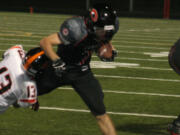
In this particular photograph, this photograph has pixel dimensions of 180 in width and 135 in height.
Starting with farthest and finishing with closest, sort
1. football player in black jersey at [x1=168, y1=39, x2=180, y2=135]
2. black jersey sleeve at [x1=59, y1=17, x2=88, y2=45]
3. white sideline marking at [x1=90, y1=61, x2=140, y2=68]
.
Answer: white sideline marking at [x1=90, y1=61, x2=140, y2=68]
football player in black jersey at [x1=168, y1=39, x2=180, y2=135]
black jersey sleeve at [x1=59, y1=17, x2=88, y2=45]

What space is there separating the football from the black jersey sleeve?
50 centimetres

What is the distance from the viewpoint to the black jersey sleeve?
5.27 metres

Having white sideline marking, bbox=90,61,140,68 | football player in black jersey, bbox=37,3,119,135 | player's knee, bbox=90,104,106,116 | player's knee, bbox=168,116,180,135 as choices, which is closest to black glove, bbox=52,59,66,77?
football player in black jersey, bbox=37,3,119,135

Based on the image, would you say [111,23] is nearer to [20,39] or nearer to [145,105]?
[145,105]

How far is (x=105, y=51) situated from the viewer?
581 cm

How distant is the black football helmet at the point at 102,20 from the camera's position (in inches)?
211

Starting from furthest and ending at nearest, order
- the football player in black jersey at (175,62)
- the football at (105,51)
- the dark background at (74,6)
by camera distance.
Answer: the dark background at (74,6) < the football player in black jersey at (175,62) < the football at (105,51)

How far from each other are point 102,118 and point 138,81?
438cm

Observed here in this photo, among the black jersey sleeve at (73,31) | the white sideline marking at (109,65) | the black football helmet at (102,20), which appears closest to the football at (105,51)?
the black football helmet at (102,20)

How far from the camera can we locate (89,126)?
22.2 ft

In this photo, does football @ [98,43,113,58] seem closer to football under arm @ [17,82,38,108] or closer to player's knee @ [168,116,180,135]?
football under arm @ [17,82,38,108]

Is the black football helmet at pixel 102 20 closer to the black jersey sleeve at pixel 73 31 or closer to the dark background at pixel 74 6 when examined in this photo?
the black jersey sleeve at pixel 73 31

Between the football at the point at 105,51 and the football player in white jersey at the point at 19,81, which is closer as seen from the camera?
the football player in white jersey at the point at 19,81

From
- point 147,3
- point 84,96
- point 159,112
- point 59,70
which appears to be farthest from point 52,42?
point 147,3
